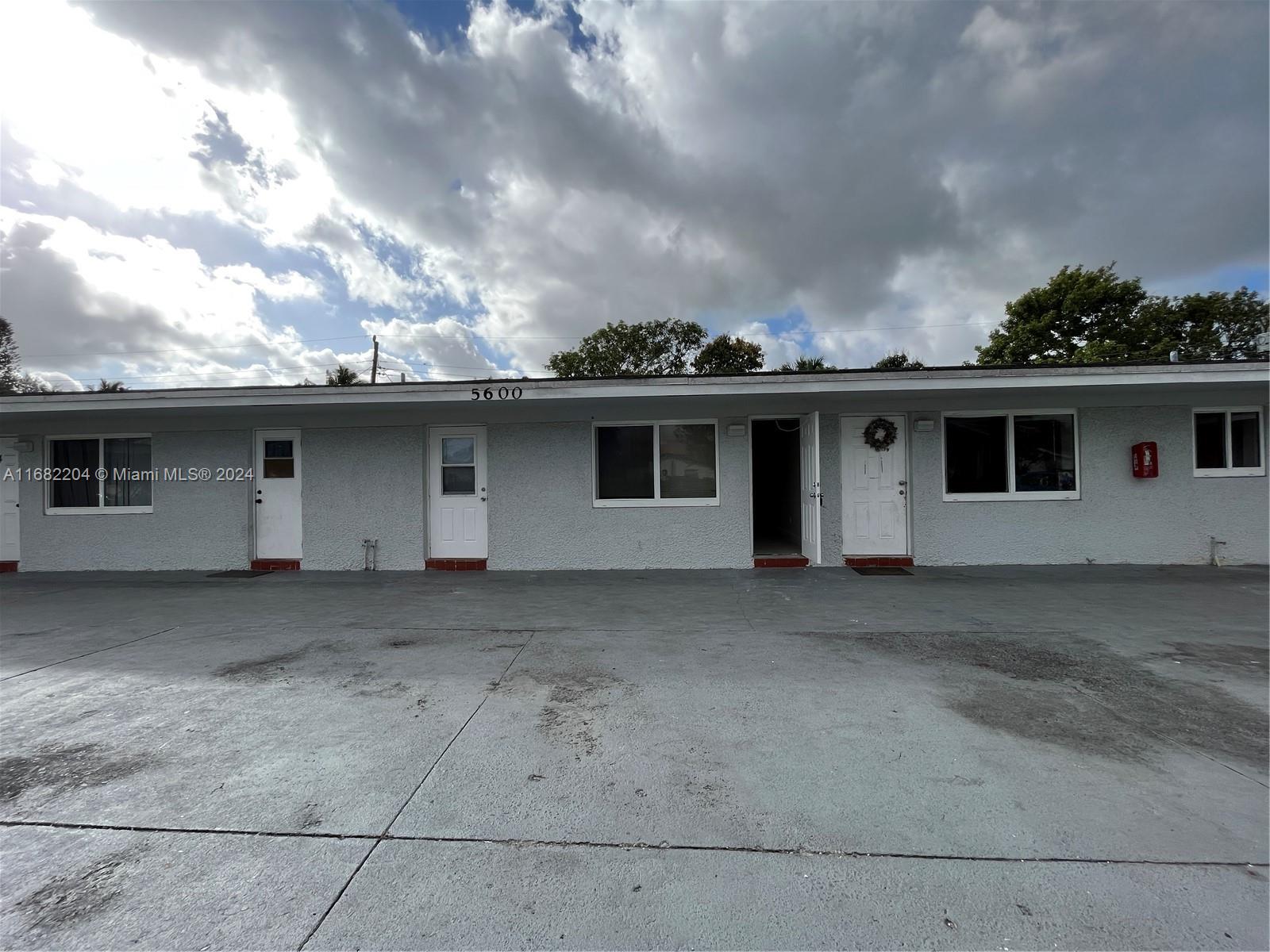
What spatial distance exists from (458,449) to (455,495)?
2.26 ft

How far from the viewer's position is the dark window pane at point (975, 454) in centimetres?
768

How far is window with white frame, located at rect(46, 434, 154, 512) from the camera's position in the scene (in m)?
8.49

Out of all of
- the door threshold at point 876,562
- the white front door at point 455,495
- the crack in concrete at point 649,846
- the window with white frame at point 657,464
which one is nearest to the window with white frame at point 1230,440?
the door threshold at point 876,562

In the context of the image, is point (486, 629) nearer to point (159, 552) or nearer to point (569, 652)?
point (569, 652)

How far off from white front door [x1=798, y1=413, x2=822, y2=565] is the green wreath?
868mm

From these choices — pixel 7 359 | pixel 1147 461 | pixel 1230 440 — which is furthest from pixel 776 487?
pixel 7 359

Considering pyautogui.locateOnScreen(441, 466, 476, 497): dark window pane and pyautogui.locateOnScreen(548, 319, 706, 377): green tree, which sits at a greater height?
pyautogui.locateOnScreen(548, 319, 706, 377): green tree

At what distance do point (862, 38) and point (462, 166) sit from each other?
7.19 meters

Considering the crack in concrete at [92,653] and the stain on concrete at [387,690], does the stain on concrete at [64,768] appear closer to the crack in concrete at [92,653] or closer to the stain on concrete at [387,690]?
the stain on concrete at [387,690]

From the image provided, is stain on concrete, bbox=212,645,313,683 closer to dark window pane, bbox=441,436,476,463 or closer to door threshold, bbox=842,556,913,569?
dark window pane, bbox=441,436,476,463

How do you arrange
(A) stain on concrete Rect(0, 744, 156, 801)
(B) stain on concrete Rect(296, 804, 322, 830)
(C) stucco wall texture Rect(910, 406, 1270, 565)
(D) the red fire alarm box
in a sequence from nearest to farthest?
(B) stain on concrete Rect(296, 804, 322, 830), (A) stain on concrete Rect(0, 744, 156, 801), (D) the red fire alarm box, (C) stucco wall texture Rect(910, 406, 1270, 565)

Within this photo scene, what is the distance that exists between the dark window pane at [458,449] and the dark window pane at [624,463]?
1.89 metres

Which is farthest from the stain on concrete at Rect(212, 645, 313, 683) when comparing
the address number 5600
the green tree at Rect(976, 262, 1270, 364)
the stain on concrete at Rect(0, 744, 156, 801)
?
the green tree at Rect(976, 262, 1270, 364)

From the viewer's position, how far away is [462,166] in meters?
10.4
